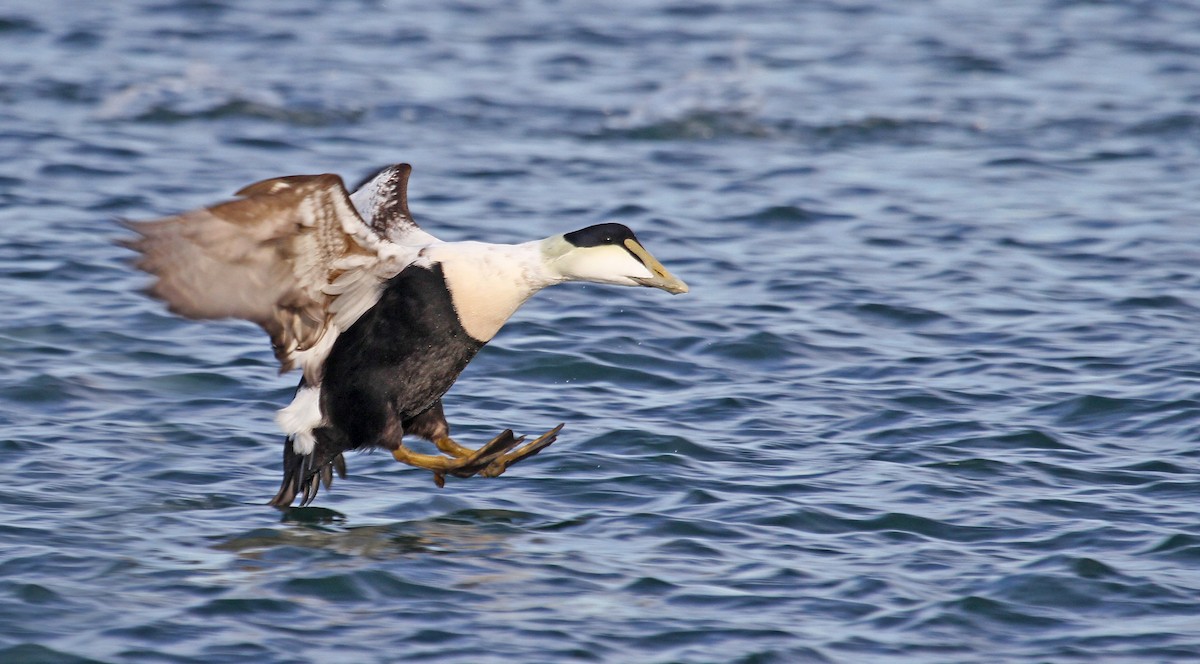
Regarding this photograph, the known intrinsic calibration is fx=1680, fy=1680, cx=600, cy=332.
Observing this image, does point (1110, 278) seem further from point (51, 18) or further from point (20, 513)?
point (51, 18)

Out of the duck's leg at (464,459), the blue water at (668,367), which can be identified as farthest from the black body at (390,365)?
the blue water at (668,367)

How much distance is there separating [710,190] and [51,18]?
24.2 ft

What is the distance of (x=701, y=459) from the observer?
6.18m

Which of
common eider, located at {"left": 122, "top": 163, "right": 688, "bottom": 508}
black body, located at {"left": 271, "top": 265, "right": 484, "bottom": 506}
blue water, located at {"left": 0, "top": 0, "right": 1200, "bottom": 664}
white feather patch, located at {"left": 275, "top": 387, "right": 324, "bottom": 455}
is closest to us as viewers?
blue water, located at {"left": 0, "top": 0, "right": 1200, "bottom": 664}

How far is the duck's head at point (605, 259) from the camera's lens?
18.1 ft

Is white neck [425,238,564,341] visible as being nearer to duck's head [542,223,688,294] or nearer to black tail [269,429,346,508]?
duck's head [542,223,688,294]

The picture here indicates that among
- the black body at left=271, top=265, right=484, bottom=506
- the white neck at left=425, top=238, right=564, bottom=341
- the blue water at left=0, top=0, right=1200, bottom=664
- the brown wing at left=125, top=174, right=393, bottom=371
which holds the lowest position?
the blue water at left=0, top=0, right=1200, bottom=664

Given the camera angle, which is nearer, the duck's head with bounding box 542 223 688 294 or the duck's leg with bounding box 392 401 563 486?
the duck's head with bounding box 542 223 688 294

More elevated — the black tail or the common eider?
the common eider

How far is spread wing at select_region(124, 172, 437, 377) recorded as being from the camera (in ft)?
16.5

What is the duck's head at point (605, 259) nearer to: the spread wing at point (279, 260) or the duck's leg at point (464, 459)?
the spread wing at point (279, 260)

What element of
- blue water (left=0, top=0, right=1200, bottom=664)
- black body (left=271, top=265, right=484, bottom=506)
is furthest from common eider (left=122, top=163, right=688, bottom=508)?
blue water (left=0, top=0, right=1200, bottom=664)

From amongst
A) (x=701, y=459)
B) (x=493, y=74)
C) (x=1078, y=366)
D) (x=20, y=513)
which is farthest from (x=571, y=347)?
(x=493, y=74)

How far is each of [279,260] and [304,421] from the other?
0.63m
